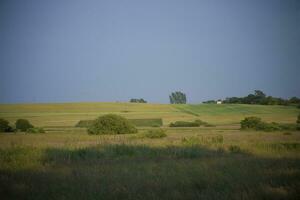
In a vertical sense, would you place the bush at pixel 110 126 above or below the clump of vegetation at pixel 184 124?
above

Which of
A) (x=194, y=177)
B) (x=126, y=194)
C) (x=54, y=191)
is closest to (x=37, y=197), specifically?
(x=54, y=191)

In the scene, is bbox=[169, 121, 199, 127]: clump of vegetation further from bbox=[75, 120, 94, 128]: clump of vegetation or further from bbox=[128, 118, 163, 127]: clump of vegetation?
bbox=[75, 120, 94, 128]: clump of vegetation

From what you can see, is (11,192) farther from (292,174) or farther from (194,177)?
(292,174)

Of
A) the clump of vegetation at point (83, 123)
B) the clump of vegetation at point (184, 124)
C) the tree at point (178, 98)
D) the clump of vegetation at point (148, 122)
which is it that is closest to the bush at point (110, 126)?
the clump of vegetation at point (83, 123)

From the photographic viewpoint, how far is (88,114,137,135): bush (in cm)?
4122

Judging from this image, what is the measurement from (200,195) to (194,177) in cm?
200

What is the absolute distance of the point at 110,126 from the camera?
41.8 metres

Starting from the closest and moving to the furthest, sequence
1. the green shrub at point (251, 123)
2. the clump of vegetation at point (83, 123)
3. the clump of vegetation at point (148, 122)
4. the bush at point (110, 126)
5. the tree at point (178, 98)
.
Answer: the bush at point (110, 126) < the green shrub at point (251, 123) < the clump of vegetation at point (83, 123) < the clump of vegetation at point (148, 122) < the tree at point (178, 98)

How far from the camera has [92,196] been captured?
766cm

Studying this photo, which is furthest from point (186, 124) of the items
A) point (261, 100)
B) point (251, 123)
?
point (261, 100)

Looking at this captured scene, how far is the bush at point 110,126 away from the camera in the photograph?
41219 millimetres

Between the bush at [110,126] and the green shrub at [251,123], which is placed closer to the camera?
the bush at [110,126]

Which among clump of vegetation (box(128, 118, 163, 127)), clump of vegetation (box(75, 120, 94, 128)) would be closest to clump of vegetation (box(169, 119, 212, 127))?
clump of vegetation (box(128, 118, 163, 127))

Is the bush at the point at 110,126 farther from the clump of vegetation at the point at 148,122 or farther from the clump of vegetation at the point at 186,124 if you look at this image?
the clump of vegetation at the point at 148,122
